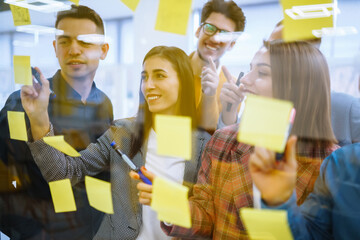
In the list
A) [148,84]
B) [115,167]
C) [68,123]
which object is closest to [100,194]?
[115,167]

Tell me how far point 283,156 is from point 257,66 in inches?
9.8

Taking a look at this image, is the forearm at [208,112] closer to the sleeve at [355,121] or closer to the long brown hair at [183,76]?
the long brown hair at [183,76]

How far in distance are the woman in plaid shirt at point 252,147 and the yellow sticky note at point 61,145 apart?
38cm

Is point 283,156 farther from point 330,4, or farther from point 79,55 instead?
point 79,55

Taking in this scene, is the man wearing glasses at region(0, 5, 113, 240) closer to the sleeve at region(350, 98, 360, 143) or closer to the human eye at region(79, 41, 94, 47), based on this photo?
the human eye at region(79, 41, 94, 47)

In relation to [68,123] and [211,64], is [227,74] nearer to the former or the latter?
[211,64]

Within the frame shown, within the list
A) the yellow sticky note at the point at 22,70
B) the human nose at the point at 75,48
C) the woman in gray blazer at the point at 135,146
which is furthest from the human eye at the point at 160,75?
the yellow sticky note at the point at 22,70

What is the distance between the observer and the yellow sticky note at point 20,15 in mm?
1134

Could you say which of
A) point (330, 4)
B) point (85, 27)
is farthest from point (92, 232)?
point (330, 4)

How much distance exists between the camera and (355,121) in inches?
27.8

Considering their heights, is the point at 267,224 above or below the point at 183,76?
below

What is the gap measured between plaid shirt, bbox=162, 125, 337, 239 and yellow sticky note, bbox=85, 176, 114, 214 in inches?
9.5

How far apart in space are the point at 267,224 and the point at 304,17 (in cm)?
52

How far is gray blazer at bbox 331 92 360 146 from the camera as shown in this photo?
71 centimetres
